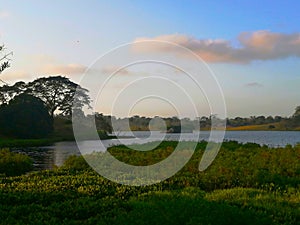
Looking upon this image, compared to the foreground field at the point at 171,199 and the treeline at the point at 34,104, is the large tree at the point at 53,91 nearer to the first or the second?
the treeline at the point at 34,104

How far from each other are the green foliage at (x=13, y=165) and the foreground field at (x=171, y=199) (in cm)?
523

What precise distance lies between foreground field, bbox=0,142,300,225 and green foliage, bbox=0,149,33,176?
523 cm

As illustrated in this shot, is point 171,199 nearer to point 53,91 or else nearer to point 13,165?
point 13,165

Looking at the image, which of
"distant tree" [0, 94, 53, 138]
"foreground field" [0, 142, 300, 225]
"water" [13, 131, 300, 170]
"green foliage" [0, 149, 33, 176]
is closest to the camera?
"foreground field" [0, 142, 300, 225]

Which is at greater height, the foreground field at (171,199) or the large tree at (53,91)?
the large tree at (53,91)

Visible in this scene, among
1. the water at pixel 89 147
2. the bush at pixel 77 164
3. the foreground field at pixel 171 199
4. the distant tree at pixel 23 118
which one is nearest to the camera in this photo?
the foreground field at pixel 171 199

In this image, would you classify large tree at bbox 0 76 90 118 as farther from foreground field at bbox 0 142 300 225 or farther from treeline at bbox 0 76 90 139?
foreground field at bbox 0 142 300 225

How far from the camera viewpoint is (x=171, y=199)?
36.0 feet

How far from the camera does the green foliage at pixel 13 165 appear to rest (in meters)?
22.0

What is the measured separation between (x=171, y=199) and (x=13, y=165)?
1387 cm

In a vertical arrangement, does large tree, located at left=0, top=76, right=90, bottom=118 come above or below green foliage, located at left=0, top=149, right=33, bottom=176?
above

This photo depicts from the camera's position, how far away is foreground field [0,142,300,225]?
9.09 m

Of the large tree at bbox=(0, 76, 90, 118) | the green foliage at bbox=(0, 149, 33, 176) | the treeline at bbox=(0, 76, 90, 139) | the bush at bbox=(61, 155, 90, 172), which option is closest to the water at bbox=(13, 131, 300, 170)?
the green foliage at bbox=(0, 149, 33, 176)

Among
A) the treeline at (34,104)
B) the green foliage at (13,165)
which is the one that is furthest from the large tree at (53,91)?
the green foliage at (13,165)
